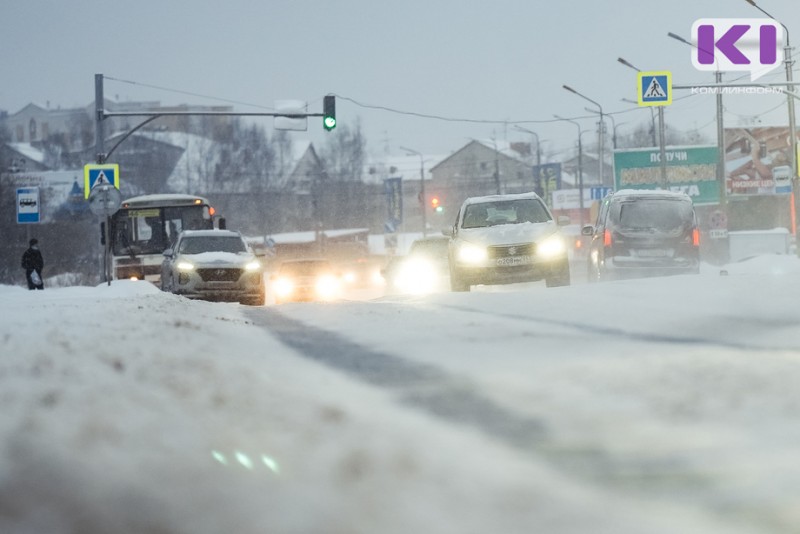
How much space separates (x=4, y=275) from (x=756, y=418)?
50.0m

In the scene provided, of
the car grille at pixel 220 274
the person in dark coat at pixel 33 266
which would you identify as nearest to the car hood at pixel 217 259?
the car grille at pixel 220 274

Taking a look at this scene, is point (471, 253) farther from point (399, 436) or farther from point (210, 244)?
point (399, 436)

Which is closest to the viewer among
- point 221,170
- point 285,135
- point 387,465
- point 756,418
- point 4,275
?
point 387,465

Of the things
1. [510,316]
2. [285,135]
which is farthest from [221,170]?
[510,316]

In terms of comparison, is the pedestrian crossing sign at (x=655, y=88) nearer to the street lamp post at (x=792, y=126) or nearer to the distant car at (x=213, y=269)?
the street lamp post at (x=792, y=126)

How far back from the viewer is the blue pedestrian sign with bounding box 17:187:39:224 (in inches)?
1203

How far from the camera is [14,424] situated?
9.34 ft

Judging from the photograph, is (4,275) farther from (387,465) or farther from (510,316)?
(387,465)

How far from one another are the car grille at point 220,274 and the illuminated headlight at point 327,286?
8.05 metres

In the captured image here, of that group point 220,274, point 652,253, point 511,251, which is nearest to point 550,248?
point 511,251

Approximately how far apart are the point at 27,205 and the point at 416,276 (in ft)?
40.1

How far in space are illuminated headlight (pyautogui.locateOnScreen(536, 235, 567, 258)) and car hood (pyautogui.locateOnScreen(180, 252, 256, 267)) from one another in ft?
23.7

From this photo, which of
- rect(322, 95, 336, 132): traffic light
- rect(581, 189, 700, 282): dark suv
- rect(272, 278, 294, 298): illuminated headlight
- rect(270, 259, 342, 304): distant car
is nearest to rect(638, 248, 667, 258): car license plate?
rect(581, 189, 700, 282): dark suv

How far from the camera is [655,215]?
20.7 metres
